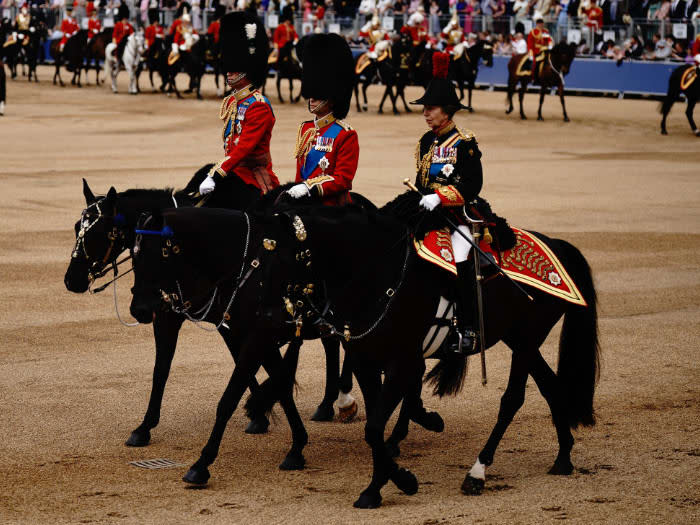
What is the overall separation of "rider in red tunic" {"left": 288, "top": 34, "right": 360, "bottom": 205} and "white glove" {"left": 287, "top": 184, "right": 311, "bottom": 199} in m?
A: 0.05

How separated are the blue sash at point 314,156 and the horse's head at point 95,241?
3.53 feet

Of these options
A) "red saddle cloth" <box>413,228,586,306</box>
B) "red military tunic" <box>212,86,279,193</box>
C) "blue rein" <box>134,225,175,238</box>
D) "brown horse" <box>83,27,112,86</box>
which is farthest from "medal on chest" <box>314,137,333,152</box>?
"brown horse" <box>83,27,112,86</box>

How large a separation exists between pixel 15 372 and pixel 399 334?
10.1 feet

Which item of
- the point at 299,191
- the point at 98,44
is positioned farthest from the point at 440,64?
the point at 98,44

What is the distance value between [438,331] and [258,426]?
1.34 metres

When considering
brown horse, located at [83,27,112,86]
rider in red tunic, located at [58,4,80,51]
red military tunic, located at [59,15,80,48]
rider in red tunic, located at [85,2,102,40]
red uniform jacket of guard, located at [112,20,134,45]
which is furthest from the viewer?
red military tunic, located at [59,15,80,48]

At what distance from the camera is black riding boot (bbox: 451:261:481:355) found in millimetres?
5859

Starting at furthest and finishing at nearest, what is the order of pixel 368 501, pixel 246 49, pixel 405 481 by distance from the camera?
pixel 246 49 < pixel 405 481 < pixel 368 501

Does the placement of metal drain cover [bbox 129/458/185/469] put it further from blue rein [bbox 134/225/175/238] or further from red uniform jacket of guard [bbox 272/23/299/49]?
red uniform jacket of guard [bbox 272/23/299/49]

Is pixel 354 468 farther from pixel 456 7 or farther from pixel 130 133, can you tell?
pixel 456 7

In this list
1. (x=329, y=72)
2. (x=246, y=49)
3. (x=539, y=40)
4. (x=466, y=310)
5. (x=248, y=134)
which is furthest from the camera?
(x=539, y=40)

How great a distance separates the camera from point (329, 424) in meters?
6.94

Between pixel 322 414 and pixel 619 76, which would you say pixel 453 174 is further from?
pixel 619 76

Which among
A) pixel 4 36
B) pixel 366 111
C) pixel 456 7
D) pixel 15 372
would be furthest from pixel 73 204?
pixel 4 36
